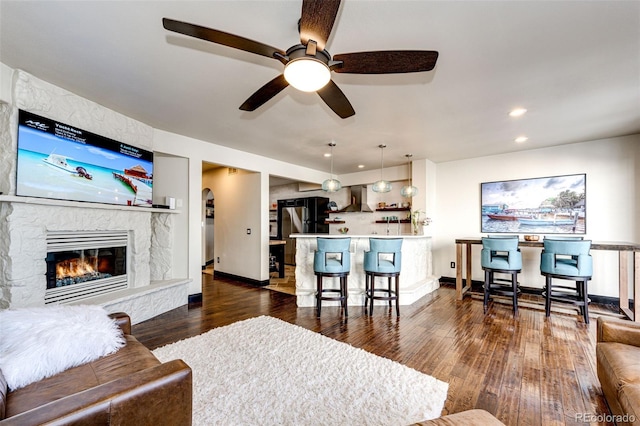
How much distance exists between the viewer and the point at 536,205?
502cm

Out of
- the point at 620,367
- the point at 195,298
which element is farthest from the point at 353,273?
the point at 620,367

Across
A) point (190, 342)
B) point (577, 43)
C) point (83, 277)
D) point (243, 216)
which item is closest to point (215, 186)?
point (243, 216)

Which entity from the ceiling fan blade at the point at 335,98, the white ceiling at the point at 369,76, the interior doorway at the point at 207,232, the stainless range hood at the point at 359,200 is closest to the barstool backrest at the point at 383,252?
the white ceiling at the point at 369,76

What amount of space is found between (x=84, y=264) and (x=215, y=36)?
10.8 feet

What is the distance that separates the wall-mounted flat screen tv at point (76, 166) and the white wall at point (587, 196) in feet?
18.8

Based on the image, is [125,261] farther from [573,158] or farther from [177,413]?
[573,158]

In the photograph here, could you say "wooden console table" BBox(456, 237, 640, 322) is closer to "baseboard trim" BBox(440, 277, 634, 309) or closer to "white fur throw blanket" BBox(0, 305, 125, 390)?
"baseboard trim" BBox(440, 277, 634, 309)

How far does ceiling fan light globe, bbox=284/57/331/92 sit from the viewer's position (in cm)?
171

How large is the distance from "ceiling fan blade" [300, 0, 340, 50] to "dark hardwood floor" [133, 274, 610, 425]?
2583mm

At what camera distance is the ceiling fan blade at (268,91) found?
2.04 m

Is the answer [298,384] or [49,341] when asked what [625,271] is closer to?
[298,384]

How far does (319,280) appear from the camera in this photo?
3.88m

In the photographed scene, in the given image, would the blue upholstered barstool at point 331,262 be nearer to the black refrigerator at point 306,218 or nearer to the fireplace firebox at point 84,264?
the fireplace firebox at point 84,264

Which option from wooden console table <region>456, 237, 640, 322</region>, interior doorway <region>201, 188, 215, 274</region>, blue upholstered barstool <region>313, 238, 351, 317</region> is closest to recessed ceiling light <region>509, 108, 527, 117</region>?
wooden console table <region>456, 237, 640, 322</region>
